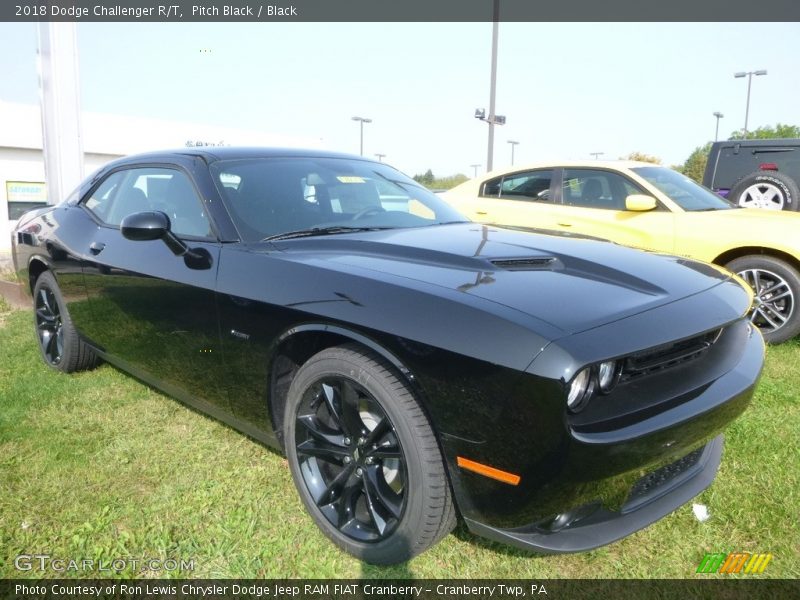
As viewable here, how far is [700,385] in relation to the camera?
6.55 feet

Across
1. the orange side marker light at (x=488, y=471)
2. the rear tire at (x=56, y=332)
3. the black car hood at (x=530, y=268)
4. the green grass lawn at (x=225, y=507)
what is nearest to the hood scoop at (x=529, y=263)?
the black car hood at (x=530, y=268)

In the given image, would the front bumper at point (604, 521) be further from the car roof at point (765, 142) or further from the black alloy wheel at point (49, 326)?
the car roof at point (765, 142)

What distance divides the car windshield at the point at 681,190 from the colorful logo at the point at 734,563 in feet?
11.9

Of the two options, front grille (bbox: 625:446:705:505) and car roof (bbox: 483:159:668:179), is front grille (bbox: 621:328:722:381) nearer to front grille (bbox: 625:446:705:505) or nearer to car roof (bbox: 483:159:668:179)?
front grille (bbox: 625:446:705:505)

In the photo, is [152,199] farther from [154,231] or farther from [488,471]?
[488,471]

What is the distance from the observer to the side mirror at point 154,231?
8.70 feet

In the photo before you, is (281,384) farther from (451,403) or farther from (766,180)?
(766,180)

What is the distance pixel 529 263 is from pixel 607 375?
2.09 ft

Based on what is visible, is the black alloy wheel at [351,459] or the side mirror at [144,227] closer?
the black alloy wheel at [351,459]

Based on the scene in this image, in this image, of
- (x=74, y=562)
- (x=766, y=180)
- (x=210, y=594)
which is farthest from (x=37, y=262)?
(x=766, y=180)

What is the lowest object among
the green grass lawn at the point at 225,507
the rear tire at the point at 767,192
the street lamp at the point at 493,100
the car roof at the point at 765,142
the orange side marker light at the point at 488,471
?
the green grass lawn at the point at 225,507

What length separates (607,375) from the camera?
70.2 inches

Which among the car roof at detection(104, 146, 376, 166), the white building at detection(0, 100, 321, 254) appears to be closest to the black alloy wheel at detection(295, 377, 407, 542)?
the car roof at detection(104, 146, 376, 166)

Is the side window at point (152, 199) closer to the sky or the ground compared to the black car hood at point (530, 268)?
closer to the sky
